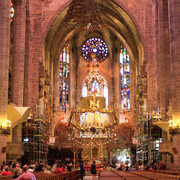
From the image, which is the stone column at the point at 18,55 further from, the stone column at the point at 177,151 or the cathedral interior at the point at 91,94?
the stone column at the point at 177,151

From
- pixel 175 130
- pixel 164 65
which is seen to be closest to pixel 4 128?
pixel 175 130

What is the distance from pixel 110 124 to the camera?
135ft

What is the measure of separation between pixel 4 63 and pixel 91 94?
2464 centimetres

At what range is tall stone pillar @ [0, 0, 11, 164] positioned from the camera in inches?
853

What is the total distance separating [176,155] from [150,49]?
18407 mm

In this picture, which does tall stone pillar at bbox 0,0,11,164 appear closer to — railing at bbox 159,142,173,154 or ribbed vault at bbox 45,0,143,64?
railing at bbox 159,142,173,154

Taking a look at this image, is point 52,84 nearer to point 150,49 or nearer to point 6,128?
point 150,49

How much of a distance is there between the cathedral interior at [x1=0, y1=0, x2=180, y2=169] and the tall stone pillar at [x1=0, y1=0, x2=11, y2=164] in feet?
0.19

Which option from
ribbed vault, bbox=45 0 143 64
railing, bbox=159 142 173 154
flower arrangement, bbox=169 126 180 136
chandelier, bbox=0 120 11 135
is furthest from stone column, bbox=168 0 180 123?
ribbed vault, bbox=45 0 143 64

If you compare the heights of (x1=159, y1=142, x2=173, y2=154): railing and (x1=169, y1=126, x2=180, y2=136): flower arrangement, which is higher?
(x1=169, y1=126, x2=180, y2=136): flower arrangement

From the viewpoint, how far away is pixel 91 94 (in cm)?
4616

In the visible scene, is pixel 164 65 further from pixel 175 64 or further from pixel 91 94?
pixel 91 94

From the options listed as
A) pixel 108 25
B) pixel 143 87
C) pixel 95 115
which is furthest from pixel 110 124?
pixel 108 25

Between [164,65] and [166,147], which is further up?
[164,65]
